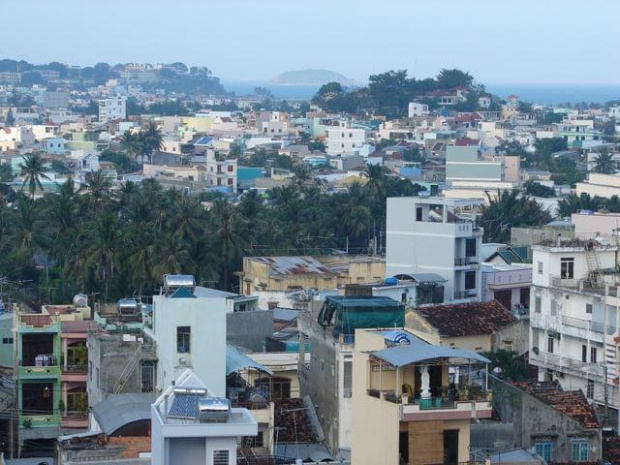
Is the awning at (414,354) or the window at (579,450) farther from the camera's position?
the window at (579,450)

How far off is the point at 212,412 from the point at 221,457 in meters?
0.48

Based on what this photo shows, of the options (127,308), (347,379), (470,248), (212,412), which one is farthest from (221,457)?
(470,248)

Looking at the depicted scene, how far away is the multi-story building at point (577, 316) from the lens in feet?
102

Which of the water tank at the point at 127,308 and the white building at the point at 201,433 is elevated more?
the white building at the point at 201,433

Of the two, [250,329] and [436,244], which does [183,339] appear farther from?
[436,244]

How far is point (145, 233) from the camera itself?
46.7 m

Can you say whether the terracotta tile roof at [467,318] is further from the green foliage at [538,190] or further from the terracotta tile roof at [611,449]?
the green foliage at [538,190]

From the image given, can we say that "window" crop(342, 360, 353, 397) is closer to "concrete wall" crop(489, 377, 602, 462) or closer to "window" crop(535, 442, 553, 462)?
"concrete wall" crop(489, 377, 602, 462)

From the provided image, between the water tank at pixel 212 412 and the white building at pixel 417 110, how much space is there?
119418mm

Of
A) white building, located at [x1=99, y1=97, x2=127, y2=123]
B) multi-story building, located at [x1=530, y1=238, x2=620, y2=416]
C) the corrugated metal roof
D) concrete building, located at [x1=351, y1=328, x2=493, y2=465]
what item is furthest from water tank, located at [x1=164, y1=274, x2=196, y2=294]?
white building, located at [x1=99, y1=97, x2=127, y2=123]

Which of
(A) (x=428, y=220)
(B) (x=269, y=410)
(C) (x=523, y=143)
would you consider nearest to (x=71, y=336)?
(B) (x=269, y=410)

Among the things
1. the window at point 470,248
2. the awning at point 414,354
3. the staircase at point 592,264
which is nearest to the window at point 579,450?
the awning at point 414,354

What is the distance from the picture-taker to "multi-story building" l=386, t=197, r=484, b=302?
41844 mm

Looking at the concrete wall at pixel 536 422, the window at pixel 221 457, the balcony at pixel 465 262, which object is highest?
the window at pixel 221 457
